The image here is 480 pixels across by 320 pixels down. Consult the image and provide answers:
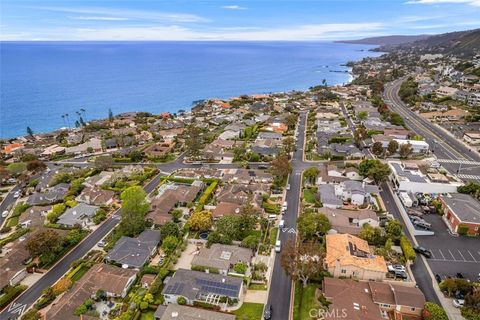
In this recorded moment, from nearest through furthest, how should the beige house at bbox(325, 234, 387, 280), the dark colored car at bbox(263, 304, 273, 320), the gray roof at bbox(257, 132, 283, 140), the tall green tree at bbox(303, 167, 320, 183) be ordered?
the dark colored car at bbox(263, 304, 273, 320) < the beige house at bbox(325, 234, 387, 280) < the tall green tree at bbox(303, 167, 320, 183) < the gray roof at bbox(257, 132, 283, 140)

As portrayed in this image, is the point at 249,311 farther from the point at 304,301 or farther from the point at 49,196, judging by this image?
the point at 49,196

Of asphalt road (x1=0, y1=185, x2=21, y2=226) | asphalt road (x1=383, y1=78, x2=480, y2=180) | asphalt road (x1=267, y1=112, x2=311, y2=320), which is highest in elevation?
asphalt road (x1=267, y1=112, x2=311, y2=320)

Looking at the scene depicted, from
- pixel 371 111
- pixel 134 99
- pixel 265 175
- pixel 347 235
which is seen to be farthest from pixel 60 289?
pixel 134 99

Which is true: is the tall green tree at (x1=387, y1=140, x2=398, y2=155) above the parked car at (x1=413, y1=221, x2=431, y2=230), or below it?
above

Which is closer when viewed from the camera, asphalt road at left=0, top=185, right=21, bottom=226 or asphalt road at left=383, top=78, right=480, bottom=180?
asphalt road at left=0, top=185, right=21, bottom=226

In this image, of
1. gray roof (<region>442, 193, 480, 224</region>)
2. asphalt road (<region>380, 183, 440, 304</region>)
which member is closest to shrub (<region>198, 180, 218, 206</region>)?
asphalt road (<region>380, 183, 440, 304</region>)

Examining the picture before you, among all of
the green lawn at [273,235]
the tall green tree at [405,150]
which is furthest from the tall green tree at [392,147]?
the green lawn at [273,235]

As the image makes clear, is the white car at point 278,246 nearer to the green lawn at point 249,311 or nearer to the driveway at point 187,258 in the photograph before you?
the green lawn at point 249,311

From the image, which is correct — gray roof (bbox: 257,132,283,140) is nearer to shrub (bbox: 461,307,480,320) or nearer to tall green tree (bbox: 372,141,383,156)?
tall green tree (bbox: 372,141,383,156)
